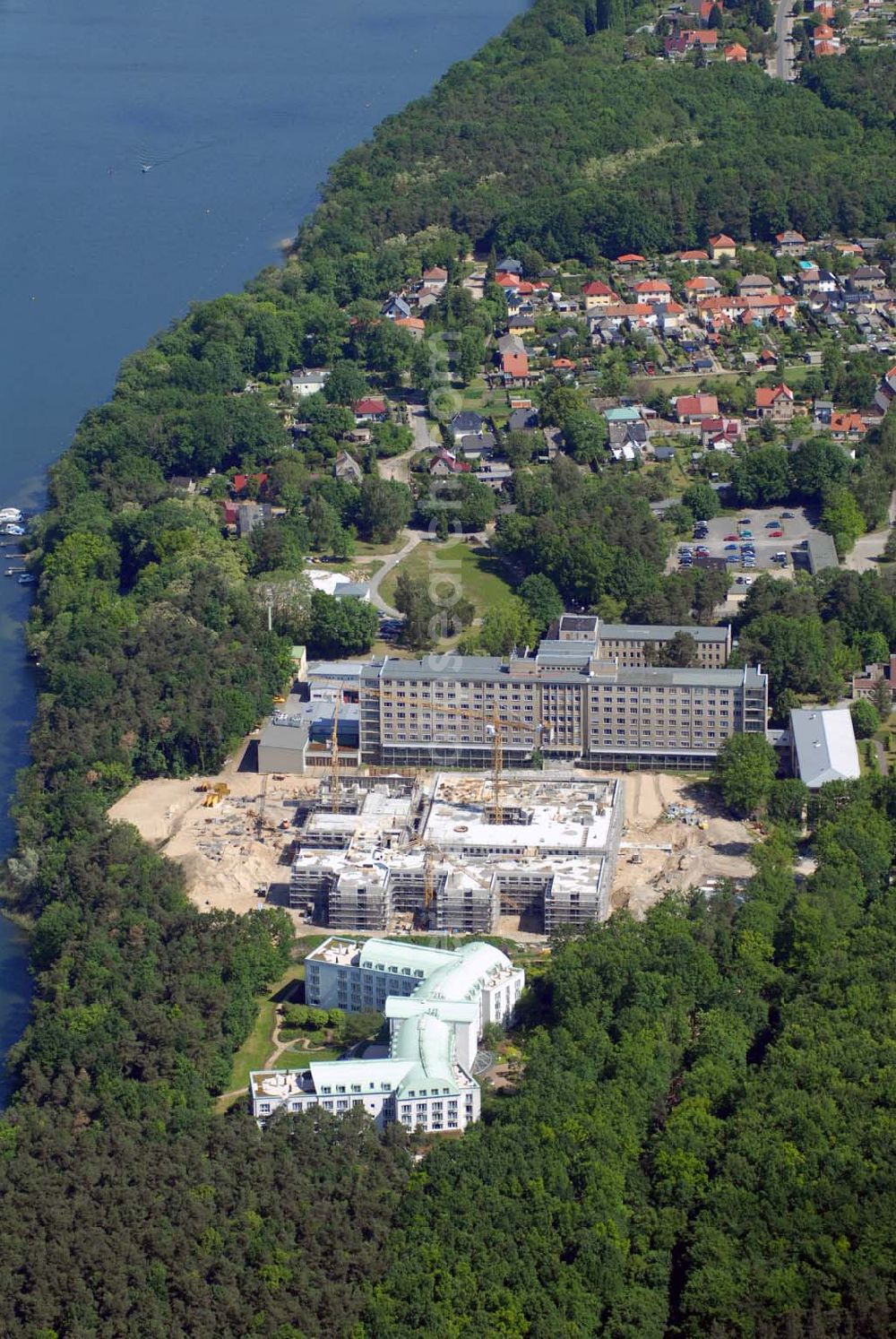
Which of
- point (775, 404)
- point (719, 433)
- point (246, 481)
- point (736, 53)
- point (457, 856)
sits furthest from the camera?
point (736, 53)

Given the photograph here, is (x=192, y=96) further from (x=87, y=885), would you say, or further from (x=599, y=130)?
(x=87, y=885)

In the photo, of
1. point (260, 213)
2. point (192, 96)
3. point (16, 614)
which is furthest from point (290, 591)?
point (192, 96)

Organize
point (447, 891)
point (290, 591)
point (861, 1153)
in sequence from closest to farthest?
point (861, 1153) → point (447, 891) → point (290, 591)

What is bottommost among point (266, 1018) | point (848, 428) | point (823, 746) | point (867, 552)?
point (266, 1018)

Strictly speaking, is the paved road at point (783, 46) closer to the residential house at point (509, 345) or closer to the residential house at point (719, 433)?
the residential house at point (509, 345)

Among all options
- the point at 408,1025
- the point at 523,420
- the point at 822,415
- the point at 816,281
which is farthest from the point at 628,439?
the point at 408,1025

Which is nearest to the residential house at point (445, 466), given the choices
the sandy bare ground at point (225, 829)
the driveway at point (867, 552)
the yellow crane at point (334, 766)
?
the driveway at point (867, 552)

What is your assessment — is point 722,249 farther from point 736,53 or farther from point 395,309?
point 736,53
